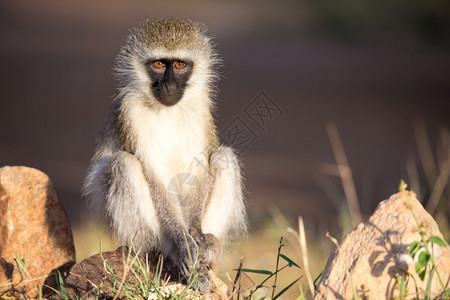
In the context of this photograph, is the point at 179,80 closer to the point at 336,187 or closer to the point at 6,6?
the point at 336,187

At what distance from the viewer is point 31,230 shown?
454 cm

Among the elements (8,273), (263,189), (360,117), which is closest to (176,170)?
(8,273)

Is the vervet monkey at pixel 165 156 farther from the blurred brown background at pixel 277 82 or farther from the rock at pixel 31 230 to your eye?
the blurred brown background at pixel 277 82

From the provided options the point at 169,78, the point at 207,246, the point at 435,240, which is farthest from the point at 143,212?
the point at 435,240

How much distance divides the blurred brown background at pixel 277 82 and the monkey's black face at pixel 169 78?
416cm

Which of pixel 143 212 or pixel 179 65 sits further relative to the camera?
pixel 179 65

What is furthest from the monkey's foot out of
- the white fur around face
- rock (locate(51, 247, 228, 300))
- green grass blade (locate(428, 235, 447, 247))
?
green grass blade (locate(428, 235, 447, 247))

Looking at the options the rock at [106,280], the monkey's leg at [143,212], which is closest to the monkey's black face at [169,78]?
the monkey's leg at [143,212]

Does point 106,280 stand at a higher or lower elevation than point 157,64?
lower

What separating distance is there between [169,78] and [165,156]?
547 millimetres

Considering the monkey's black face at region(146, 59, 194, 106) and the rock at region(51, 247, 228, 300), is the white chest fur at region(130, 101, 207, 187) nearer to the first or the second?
the monkey's black face at region(146, 59, 194, 106)

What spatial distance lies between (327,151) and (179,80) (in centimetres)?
860

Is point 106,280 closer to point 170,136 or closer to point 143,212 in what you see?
point 143,212

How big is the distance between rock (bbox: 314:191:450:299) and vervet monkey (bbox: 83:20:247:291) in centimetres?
134
